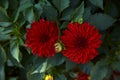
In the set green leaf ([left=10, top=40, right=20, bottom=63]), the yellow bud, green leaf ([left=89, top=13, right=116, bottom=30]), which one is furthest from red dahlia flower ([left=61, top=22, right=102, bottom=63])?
green leaf ([left=10, top=40, right=20, bottom=63])

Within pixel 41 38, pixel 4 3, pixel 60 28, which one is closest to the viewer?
pixel 41 38

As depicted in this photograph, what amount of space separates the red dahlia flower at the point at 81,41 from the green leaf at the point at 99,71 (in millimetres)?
189

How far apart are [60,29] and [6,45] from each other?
0.30 m

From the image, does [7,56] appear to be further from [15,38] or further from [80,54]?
[80,54]

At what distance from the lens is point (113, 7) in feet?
4.59

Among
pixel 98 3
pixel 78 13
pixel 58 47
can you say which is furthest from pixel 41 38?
pixel 98 3

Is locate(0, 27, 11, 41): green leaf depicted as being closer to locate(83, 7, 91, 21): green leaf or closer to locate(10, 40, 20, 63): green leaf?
locate(10, 40, 20, 63): green leaf

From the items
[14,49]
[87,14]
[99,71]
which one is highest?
[87,14]

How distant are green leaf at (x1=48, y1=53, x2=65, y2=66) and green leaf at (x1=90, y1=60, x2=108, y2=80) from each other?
5.3 inches

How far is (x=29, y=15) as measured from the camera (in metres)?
1.23

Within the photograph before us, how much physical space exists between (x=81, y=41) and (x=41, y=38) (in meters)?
0.14

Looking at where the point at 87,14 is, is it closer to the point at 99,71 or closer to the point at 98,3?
the point at 98,3

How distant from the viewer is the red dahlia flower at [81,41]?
108 centimetres

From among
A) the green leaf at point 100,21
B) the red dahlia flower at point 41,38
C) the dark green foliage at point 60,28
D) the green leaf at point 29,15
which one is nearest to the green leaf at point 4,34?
the dark green foliage at point 60,28
